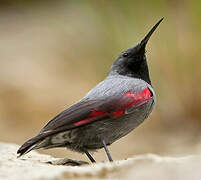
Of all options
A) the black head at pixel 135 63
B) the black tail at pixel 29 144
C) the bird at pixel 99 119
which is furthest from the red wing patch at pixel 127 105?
the black head at pixel 135 63

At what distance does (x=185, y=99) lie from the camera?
838 cm

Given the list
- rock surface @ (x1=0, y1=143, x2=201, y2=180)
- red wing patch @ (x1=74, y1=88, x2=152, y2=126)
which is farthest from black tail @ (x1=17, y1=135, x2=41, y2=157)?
rock surface @ (x1=0, y1=143, x2=201, y2=180)

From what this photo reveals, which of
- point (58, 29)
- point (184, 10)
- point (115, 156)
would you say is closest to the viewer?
point (115, 156)

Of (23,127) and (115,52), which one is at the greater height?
(115,52)

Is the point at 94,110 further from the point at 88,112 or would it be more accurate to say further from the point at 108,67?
the point at 108,67

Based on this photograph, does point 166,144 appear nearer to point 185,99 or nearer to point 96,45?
point 185,99

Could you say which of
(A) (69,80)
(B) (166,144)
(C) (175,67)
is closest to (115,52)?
(C) (175,67)

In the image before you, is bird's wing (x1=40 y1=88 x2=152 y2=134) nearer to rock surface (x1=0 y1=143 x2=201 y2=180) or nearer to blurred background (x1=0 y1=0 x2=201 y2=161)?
rock surface (x1=0 y1=143 x2=201 y2=180)

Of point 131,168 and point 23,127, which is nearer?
point 131,168

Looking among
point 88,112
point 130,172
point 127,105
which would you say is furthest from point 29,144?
point 130,172

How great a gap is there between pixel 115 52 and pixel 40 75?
335cm

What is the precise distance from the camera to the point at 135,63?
539 centimetres

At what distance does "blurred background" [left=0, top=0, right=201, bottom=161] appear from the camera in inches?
323

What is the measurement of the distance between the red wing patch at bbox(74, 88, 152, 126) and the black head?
527 mm
